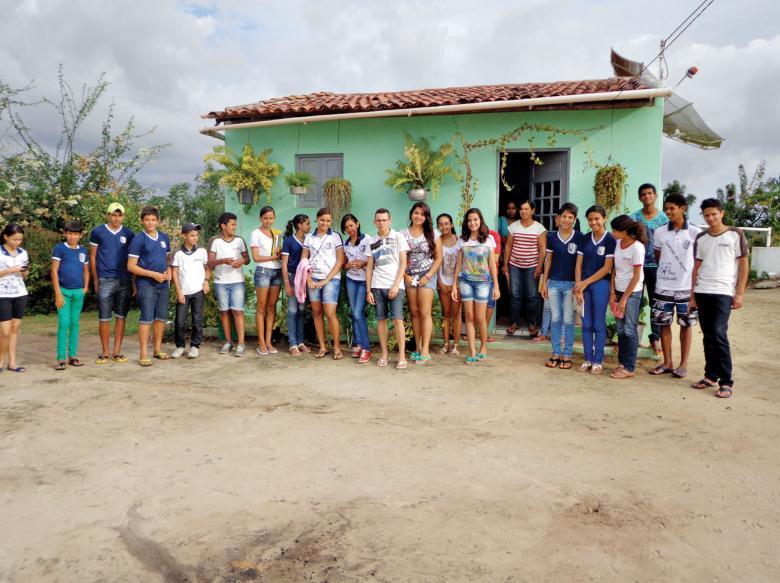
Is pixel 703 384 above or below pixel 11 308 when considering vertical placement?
below

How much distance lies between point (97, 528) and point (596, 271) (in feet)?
16.8

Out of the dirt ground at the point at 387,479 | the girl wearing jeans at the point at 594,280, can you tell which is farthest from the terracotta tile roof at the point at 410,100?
the dirt ground at the point at 387,479

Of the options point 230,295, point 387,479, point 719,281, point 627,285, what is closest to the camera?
point 387,479

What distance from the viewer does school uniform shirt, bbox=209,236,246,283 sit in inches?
278

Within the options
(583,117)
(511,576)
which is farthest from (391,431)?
(583,117)

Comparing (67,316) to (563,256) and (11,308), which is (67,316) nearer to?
(11,308)

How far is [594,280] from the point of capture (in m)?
6.08

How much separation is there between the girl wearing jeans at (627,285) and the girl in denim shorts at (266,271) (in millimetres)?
3969

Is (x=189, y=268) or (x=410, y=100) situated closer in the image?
(x=189, y=268)

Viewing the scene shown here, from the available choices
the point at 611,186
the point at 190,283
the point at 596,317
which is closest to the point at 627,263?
the point at 596,317

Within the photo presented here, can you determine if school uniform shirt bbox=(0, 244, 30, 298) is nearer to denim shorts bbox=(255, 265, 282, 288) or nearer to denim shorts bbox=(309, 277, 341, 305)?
denim shorts bbox=(255, 265, 282, 288)

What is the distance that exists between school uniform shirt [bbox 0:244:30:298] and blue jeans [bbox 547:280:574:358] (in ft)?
19.1

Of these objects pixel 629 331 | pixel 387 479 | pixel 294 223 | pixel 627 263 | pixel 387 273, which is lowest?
pixel 387 479

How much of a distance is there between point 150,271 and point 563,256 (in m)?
4.72
